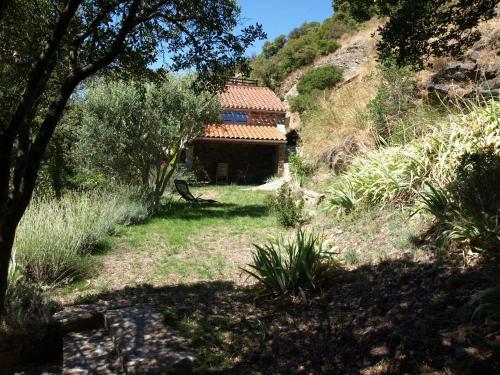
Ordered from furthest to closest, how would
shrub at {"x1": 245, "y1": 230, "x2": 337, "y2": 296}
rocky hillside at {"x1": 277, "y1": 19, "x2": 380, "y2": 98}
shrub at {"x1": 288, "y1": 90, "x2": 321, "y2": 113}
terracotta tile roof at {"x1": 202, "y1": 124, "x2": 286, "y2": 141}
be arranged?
rocky hillside at {"x1": 277, "y1": 19, "x2": 380, "y2": 98} → shrub at {"x1": 288, "y1": 90, "x2": 321, "y2": 113} → terracotta tile roof at {"x1": 202, "y1": 124, "x2": 286, "y2": 141} → shrub at {"x1": 245, "y1": 230, "x2": 337, "y2": 296}

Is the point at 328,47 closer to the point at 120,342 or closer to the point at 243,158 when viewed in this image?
the point at 243,158

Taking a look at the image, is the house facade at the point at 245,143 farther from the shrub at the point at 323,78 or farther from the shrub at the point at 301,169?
the shrub at the point at 301,169

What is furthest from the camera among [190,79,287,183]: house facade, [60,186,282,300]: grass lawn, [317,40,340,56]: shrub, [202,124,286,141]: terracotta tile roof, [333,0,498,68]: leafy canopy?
[317,40,340,56]: shrub

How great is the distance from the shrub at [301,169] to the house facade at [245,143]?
8025 mm

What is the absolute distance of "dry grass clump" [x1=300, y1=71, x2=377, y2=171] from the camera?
10.5 metres

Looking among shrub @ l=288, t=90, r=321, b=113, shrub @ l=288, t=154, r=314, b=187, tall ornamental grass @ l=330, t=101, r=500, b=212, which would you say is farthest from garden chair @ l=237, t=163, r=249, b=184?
tall ornamental grass @ l=330, t=101, r=500, b=212

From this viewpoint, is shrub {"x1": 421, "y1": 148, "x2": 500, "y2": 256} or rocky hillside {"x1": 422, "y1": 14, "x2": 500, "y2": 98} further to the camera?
rocky hillside {"x1": 422, "y1": 14, "x2": 500, "y2": 98}

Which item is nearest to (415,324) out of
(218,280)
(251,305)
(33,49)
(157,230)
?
(251,305)

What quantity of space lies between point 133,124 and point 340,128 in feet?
18.9

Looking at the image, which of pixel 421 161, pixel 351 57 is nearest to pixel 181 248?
pixel 421 161

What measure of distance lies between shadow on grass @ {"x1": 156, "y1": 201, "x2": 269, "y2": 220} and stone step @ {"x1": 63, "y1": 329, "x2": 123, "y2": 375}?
6.67m

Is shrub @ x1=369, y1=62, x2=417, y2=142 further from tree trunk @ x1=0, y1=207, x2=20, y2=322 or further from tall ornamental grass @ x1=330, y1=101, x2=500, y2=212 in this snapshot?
tree trunk @ x1=0, y1=207, x2=20, y2=322

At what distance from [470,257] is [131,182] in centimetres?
1014

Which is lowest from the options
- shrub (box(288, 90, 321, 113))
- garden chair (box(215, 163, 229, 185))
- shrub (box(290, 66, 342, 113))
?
garden chair (box(215, 163, 229, 185))
